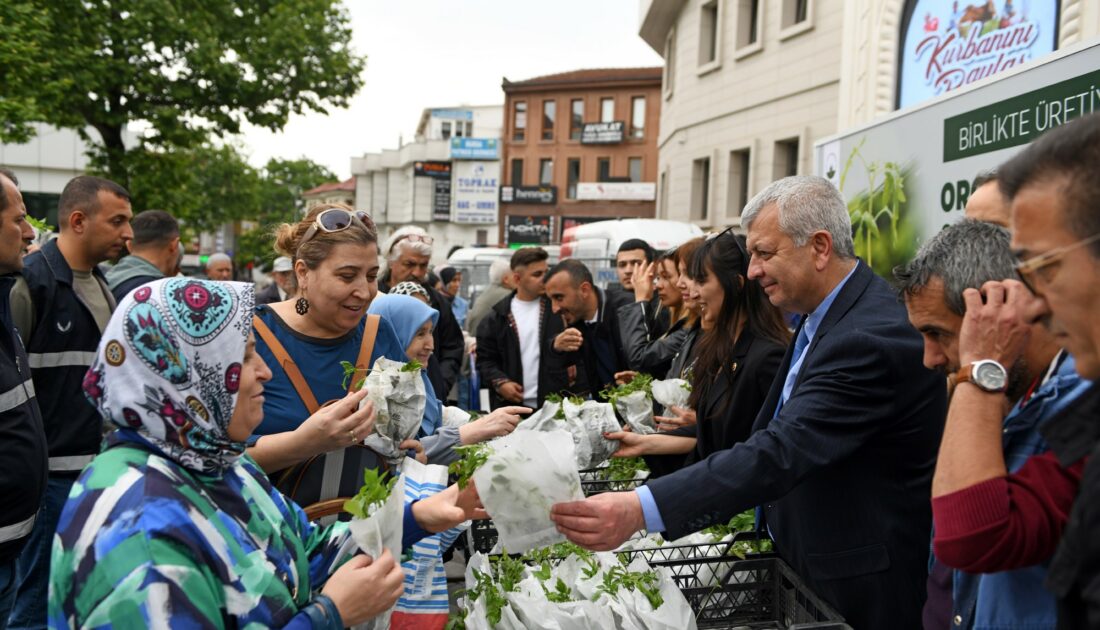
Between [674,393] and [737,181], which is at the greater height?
[737,181]

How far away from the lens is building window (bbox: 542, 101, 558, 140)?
59.0 metres

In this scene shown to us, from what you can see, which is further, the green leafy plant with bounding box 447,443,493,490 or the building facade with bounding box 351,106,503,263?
the building facade with bounding box 351,106,503,263

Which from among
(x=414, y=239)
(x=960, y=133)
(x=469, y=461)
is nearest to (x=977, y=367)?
(x=469, y=461)

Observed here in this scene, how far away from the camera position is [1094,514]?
1.21m

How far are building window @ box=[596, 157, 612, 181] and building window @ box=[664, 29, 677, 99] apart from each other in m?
32.5

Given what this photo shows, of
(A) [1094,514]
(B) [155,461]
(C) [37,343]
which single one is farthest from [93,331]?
(A) [1094,514]

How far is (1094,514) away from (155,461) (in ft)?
5.72

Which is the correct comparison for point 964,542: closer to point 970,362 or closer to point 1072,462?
point 1072,462

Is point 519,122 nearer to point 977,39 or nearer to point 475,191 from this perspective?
point 475,191

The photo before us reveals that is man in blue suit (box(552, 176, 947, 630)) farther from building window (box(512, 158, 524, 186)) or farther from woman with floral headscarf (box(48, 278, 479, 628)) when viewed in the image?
building window (box(512, 158, 524, 186))

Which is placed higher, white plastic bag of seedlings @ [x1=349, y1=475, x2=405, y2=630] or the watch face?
the watch face

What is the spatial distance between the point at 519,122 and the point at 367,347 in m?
59.8

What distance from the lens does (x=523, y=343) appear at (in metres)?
6.87

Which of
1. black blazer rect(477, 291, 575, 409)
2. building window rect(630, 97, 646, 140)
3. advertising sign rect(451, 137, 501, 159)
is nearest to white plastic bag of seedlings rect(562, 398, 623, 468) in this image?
black blazer rect(477, 291, 575, 409)
